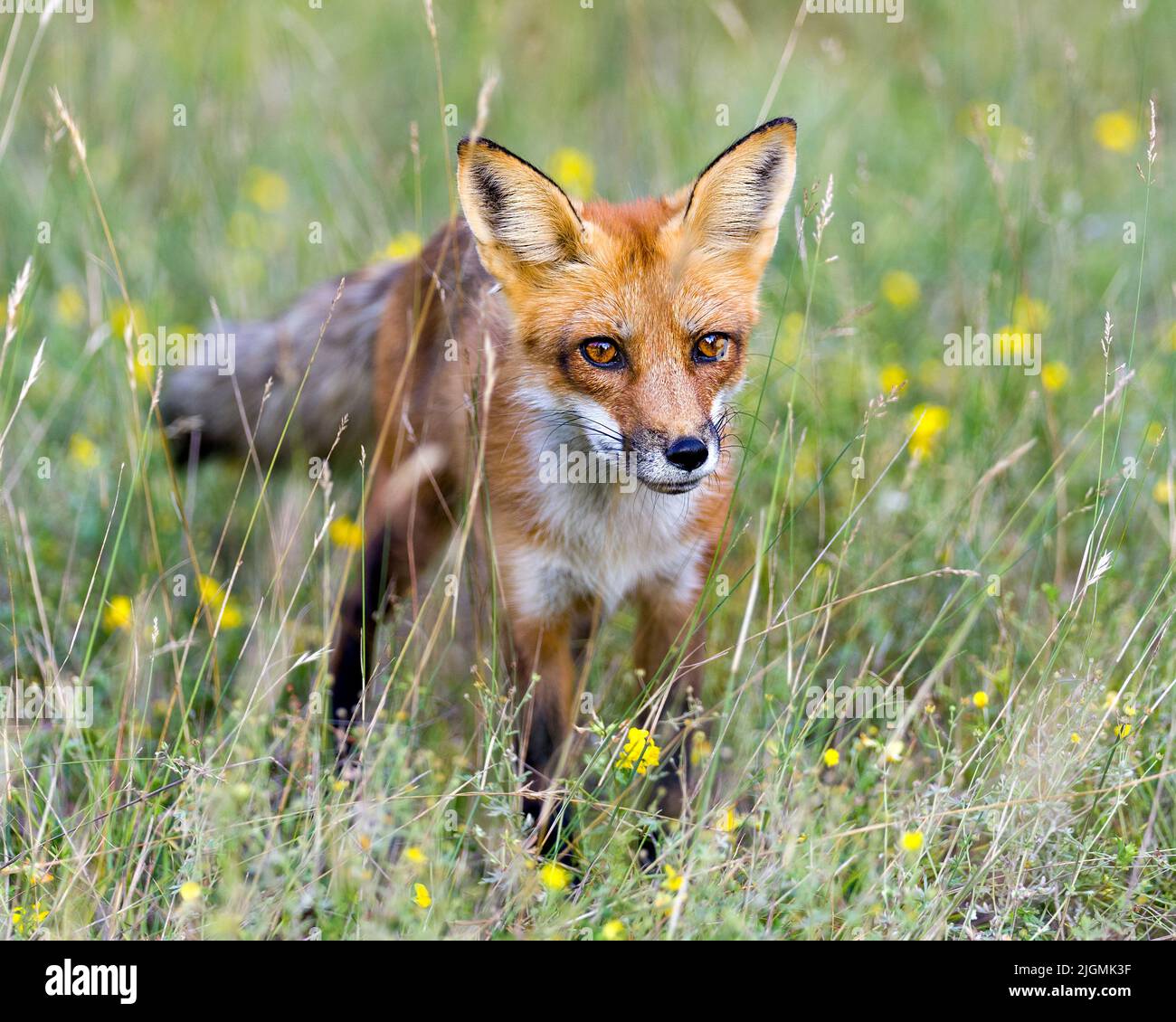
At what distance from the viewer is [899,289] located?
5477mm

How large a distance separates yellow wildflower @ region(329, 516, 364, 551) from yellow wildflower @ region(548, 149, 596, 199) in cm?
208

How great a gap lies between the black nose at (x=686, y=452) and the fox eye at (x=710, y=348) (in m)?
0.40

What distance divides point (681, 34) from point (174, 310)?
3.63 metres

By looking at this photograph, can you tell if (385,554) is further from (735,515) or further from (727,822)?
(727,822)

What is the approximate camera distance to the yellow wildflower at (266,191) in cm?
634

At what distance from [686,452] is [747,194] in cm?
93

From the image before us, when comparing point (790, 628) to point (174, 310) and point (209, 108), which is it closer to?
point (174, 310)

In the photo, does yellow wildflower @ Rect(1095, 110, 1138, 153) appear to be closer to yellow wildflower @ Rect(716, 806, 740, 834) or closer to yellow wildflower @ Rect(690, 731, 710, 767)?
yellow wildflower @ Rect(690, 731, 710, 767)

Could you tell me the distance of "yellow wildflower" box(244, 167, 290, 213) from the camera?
634 cm

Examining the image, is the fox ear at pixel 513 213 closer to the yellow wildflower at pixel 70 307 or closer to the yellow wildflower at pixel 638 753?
the yellow wildflower at pixel 638 753


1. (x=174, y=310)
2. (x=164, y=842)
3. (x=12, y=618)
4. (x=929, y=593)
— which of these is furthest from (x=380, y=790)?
(x=174, y=310)

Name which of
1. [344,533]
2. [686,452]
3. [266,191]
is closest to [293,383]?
[344,533]

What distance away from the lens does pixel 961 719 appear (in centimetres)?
362

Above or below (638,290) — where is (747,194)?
above
